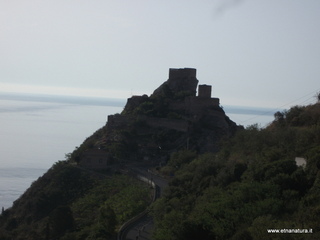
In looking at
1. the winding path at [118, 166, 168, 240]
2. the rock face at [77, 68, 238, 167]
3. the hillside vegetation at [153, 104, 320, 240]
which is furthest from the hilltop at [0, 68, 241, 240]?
the hillside vegetation at [153, 104, 320, 240]

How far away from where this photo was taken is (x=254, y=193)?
14.6 m

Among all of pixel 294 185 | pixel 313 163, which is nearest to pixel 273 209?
pixel 294 185

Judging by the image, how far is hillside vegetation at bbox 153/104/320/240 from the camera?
12.4 m

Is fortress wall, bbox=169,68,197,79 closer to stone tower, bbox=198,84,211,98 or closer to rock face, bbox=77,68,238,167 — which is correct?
rock face, bbox=77,68,238,167

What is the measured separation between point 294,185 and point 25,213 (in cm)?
1968

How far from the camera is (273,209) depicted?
13023mm

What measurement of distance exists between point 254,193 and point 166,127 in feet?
78.3

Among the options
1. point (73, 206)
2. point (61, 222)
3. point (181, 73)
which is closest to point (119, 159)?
point (73, 206)

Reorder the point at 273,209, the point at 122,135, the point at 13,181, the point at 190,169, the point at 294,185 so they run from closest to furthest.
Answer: the point at 273,209, the point at 294,185, the point at 190,169, the point at 122,135, the point at 13,181

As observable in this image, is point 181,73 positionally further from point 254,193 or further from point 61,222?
point 254,193

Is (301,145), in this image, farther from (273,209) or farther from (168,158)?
(168,158)

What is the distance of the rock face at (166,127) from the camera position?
36375 millimetres

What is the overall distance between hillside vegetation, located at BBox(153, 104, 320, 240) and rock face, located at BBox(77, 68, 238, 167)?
13.3 metres

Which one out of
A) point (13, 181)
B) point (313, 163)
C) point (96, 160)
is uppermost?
point (313, 163)
